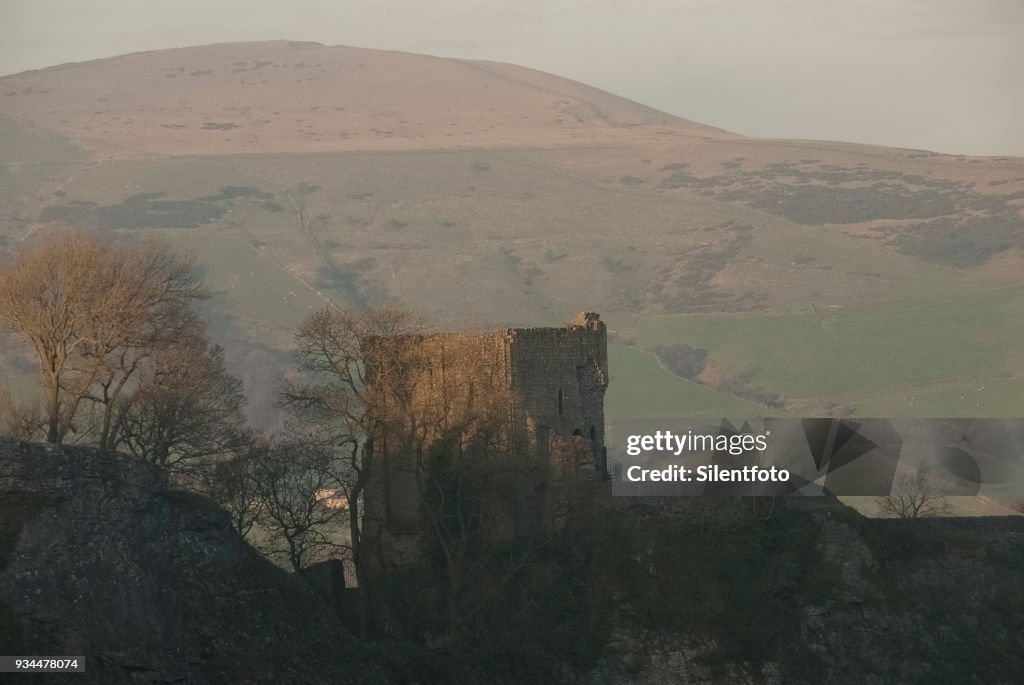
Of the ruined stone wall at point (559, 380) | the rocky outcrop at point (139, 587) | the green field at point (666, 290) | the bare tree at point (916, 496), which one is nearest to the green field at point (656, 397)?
the green field at point (666, 290)

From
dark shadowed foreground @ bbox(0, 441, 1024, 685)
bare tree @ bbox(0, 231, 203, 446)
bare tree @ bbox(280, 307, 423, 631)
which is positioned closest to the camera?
dark shadowed foreground @ bbox(0, 441, 1024, 685)

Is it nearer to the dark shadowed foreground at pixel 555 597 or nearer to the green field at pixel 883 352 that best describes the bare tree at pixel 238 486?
the dark shadowed foreground at pixel 555 597

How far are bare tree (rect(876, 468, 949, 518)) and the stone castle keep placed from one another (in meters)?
16.5

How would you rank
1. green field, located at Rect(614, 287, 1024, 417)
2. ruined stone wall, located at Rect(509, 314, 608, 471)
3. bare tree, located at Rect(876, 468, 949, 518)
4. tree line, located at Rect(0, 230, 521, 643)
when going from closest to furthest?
tree line, located at Rect(0, 230, 521, 643) < ruined stone wall, located at Rect(509, 314, 608, 471) < bare tree, located at Rect(876, 468, 949, 518) < green field, located at Rect(614, 287, 1024, 417)

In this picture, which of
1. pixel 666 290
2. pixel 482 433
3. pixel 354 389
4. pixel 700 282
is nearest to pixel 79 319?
pixel 354 389

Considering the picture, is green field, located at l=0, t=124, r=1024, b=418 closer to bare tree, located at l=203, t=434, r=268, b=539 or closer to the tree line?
the tree line

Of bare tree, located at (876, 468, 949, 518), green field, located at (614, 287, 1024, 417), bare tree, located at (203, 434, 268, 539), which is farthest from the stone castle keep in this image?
green field, located at (614, 287, 1024, 417)

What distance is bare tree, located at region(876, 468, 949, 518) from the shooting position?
68.6 m

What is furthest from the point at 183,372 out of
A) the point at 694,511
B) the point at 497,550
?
the point at 694,511

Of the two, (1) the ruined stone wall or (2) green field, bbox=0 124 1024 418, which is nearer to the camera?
(1) the ruined stone wall

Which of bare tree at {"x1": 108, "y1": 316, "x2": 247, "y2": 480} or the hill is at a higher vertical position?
the hill

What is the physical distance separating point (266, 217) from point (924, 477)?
13208cm

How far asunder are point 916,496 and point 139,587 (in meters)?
32.2

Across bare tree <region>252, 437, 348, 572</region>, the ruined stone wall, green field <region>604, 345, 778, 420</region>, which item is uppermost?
green field <region>604, 345, 778, 420</region>
